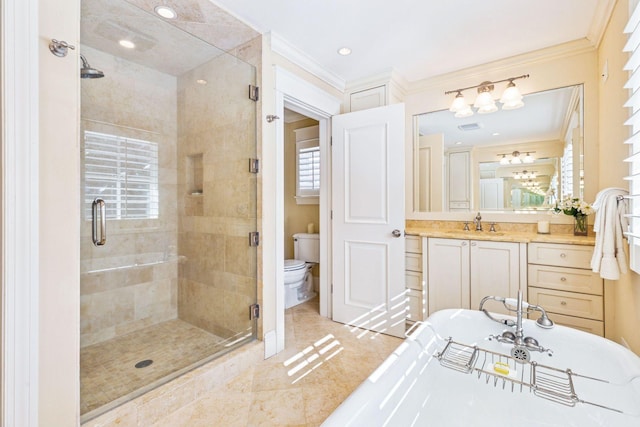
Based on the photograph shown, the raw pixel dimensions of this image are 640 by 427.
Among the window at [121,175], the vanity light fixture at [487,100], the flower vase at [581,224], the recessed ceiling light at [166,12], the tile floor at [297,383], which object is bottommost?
the tile floor at [297,383]

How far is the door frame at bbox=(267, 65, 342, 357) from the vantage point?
2.24 meters

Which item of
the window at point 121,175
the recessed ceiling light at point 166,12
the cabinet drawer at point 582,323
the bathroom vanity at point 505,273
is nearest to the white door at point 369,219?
the bathroom vanity at point 505,273

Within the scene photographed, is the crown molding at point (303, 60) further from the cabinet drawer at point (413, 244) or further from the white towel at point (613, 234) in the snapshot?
the white towel at point (613, 234)

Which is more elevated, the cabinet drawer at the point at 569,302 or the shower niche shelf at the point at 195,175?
the shower niche shelf at the point at 195,175

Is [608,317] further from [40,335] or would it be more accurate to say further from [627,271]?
[40,335]

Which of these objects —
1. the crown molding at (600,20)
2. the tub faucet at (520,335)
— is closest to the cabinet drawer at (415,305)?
the tub faucet at (520,335)

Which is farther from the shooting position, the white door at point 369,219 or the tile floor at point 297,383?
the white door at point 369,219

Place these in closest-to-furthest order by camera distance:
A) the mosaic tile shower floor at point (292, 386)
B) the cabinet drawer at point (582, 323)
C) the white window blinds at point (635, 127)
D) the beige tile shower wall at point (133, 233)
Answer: the white window blinds at point (635, 127) < the mosaic tile shower floor at point (292, 386) < the cabinet drawer at point (582, 323) < the beige tile shower wall at point (133, 233)

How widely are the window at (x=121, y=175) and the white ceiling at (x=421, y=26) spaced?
1.34m

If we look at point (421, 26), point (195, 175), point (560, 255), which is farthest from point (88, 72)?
point (560, 255)

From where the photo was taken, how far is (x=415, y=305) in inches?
98.6

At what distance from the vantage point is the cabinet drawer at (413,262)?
8.19 ft

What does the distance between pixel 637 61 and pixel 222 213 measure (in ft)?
8.25

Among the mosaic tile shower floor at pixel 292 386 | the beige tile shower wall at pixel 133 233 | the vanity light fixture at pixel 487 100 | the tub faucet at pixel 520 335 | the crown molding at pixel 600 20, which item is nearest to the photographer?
the tub faucet at pixel 520 335
